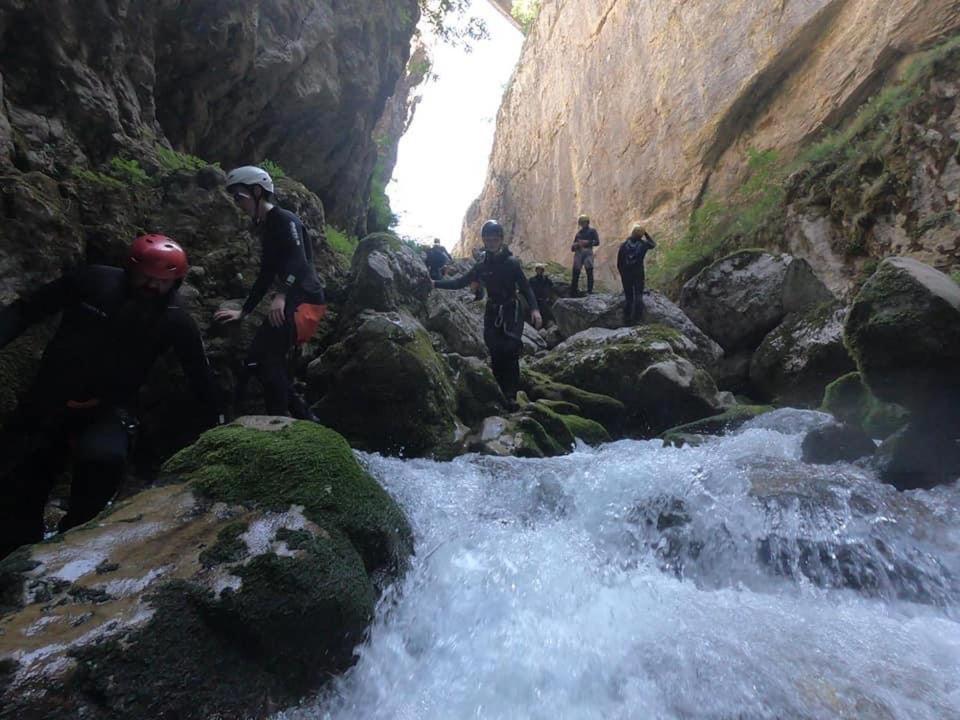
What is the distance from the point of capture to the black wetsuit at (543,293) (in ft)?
43.8

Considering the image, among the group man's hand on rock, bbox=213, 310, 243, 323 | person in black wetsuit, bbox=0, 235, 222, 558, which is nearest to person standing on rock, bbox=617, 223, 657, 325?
man's hand on rock, bbox=213, 310, 243, 323

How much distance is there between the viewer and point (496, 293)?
7203mm

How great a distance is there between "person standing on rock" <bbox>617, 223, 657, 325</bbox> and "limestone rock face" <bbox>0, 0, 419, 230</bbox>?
6610mm

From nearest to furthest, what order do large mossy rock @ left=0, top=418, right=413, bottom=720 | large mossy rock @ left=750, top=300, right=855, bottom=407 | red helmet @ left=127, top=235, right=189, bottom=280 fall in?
large mossy rock @ left=0, top=418, right=413, bottom=720
red helmet @ left=127, top=235, right=189, bottom=280
large mossy rock @ left=750, top=300, right=855, bottom=407

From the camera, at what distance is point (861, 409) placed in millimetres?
6086

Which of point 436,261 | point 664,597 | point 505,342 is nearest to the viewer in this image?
point 664,597

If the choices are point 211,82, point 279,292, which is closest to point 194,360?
point 279,292

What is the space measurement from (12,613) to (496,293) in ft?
18.8

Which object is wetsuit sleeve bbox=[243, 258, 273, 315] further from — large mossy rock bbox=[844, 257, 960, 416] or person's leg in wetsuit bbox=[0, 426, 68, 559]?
large mossy rock bbox=[844, 257, 960, 416]

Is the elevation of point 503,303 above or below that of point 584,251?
below

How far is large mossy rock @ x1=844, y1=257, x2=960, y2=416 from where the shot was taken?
4.28 m

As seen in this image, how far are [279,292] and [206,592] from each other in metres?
2.56

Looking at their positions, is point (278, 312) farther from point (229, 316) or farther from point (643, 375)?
point (643, 375)

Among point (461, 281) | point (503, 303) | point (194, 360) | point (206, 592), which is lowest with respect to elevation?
point (206, 592)
